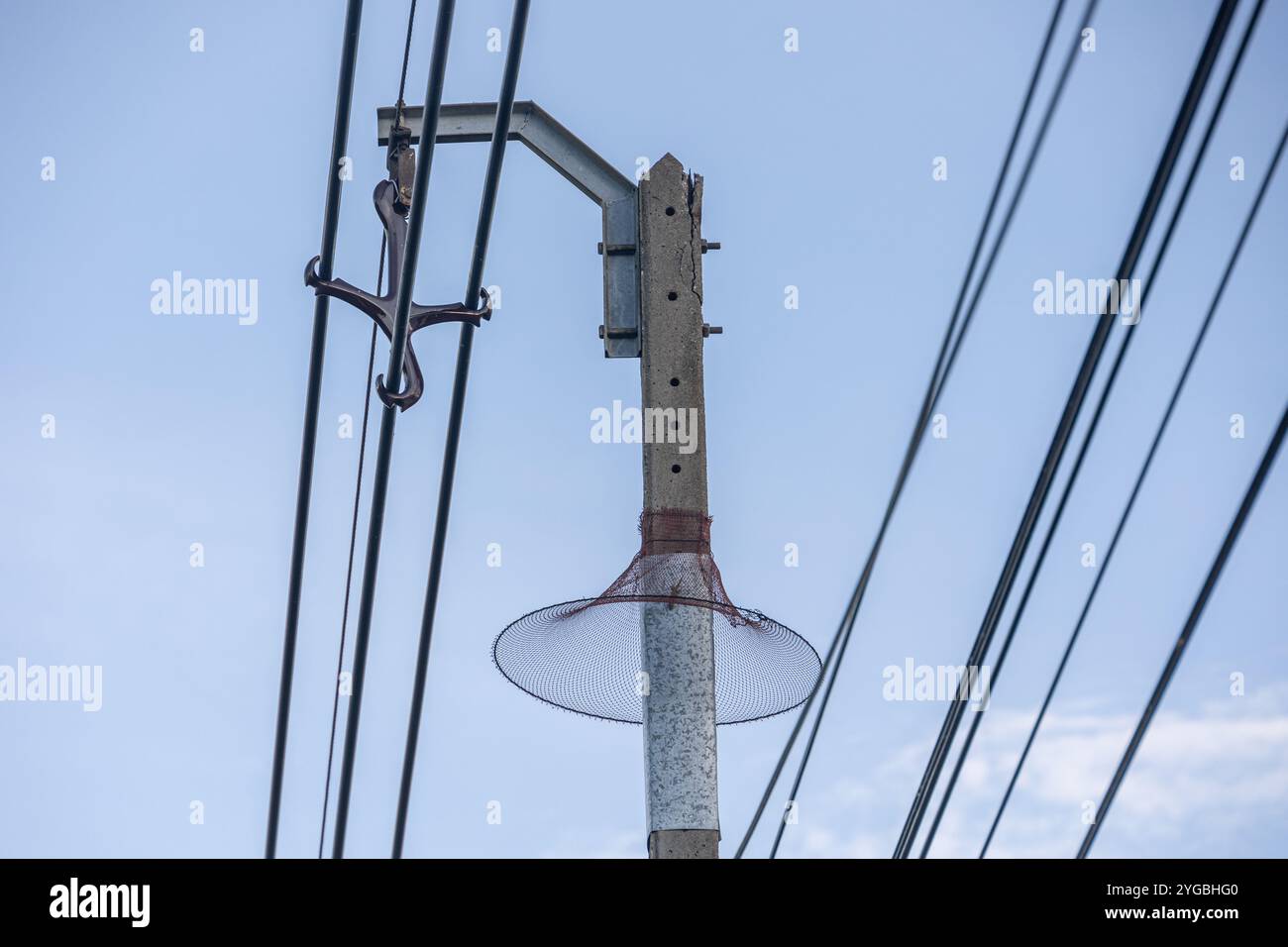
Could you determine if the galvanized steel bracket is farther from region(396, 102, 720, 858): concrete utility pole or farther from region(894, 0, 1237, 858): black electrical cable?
region(894, 0, 1237, 858): black electrical cable

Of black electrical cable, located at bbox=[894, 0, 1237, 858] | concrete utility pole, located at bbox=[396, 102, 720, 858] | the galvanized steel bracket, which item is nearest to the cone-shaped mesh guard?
concrete utility pole, located at bbox=[396, 102, 720, 858]

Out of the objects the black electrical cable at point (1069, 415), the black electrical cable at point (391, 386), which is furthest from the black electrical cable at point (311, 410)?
the black electrical cable at point (1069, 415)

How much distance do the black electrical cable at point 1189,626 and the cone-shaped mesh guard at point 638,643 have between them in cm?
232

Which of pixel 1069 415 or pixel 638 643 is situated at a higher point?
pixel 1069 415

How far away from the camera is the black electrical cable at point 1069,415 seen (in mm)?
5422

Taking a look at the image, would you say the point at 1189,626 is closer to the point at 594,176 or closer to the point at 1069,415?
the point at 1069,415

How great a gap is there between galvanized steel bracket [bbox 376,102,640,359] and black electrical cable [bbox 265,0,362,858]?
701 millimetres

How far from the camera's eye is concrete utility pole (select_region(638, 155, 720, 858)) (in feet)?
20.1

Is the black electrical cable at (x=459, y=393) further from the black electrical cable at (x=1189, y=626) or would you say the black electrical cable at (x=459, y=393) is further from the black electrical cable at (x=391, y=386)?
the black electrical cable at (x=1189, y=626)

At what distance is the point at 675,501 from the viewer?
21.6 ft

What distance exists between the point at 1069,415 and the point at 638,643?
266 cm

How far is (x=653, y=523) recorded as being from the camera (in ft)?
21.5

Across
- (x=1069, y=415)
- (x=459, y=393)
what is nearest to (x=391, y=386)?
(x=459, y=393)
